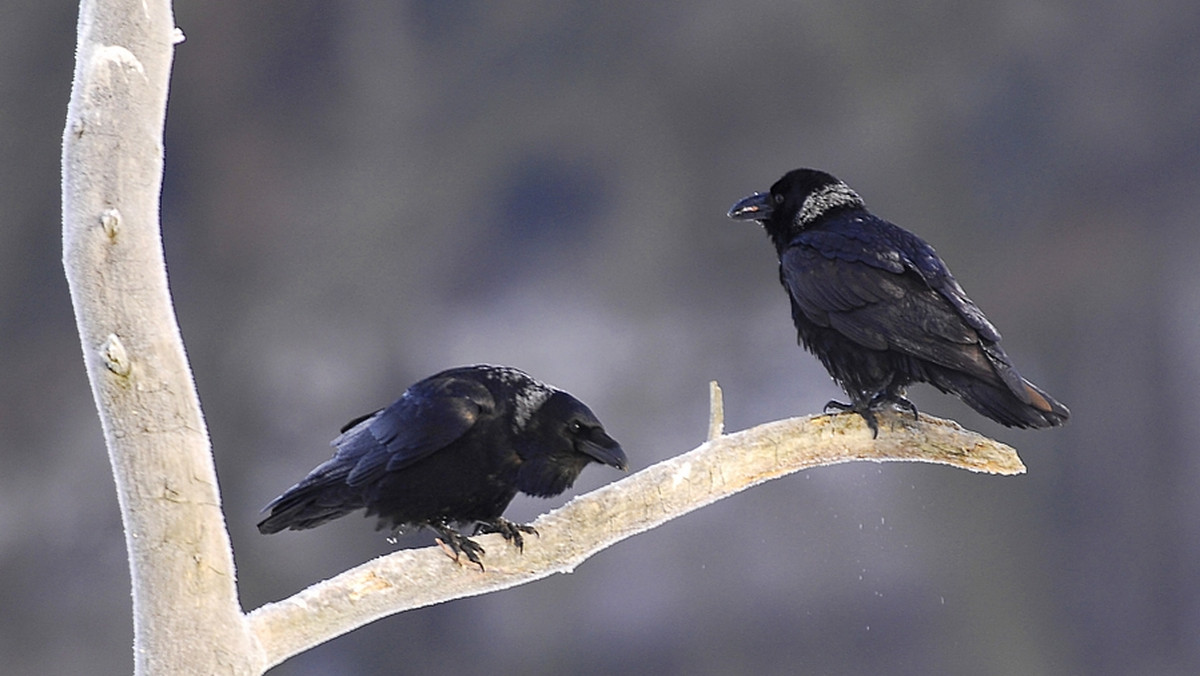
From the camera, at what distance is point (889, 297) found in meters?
2.88

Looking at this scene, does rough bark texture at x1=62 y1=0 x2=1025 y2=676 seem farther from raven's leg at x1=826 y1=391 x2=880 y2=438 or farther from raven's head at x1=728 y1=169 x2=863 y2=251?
raven's head at x1=728 y1=169 x2=863 y2=251

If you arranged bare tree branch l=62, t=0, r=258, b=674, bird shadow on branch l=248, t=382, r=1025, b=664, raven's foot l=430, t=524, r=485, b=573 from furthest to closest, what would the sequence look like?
raven's foot l=430, t=524, r=485, b=573, bird shadow on branch l=248, t=382, r=1025, b=664, bare tree branch l=62, t=0, r=258, b=674

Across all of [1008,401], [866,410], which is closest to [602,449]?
[866,410]

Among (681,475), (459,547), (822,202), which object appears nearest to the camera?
(459,547)

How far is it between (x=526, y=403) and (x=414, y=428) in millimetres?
255

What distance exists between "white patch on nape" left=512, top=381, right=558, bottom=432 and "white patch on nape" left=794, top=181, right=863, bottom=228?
0.96 metres

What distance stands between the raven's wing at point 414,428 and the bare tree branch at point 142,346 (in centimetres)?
54

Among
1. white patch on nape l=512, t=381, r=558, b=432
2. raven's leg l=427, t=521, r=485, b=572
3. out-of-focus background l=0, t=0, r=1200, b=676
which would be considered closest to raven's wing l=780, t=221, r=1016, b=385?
white patch on nape l=512, t=381, r=558, b=432

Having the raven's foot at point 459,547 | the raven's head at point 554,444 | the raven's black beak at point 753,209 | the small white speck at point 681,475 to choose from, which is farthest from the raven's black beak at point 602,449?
the raven's black beak at point 753,209

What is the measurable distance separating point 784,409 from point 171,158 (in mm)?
2713

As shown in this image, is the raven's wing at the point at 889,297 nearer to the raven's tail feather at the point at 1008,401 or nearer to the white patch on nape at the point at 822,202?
the raven's tail feather at the point at 1008,401

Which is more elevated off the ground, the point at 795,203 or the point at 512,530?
the point at 795,203

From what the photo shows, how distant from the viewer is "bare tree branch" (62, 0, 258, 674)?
1995 mm

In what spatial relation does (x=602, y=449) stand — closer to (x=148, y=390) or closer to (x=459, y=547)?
(x=459, y=547)
